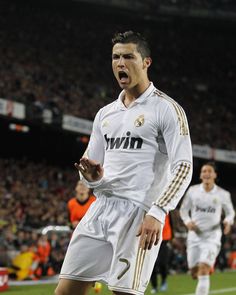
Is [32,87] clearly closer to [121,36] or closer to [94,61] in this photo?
[94,61]

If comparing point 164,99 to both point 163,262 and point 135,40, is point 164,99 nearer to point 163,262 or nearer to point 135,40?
point 135,40

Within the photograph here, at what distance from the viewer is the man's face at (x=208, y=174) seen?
8.96m

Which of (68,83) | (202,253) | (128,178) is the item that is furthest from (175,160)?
(68,83)

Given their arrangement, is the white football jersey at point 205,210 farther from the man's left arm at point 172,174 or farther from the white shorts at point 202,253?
the man's left arm at point 172,174

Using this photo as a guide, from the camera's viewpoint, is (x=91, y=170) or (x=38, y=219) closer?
(x=91, y=170)

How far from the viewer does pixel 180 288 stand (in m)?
12.2

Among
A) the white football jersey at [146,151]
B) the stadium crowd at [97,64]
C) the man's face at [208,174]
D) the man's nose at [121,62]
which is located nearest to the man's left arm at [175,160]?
the white football jersey at [146,151]

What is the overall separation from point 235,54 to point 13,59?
1757 centimetres

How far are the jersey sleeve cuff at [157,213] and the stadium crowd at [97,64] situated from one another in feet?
62.7

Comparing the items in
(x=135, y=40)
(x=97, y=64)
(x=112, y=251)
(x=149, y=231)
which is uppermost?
(x=97, y=64)

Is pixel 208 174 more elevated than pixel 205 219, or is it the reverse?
pixel 208 174

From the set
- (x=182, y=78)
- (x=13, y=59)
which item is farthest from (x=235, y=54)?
(x=13, y=59)

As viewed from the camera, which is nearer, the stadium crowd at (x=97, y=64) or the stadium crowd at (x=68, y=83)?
the stadium crowd at (x=68, y=83)

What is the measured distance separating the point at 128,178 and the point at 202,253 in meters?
5.24
